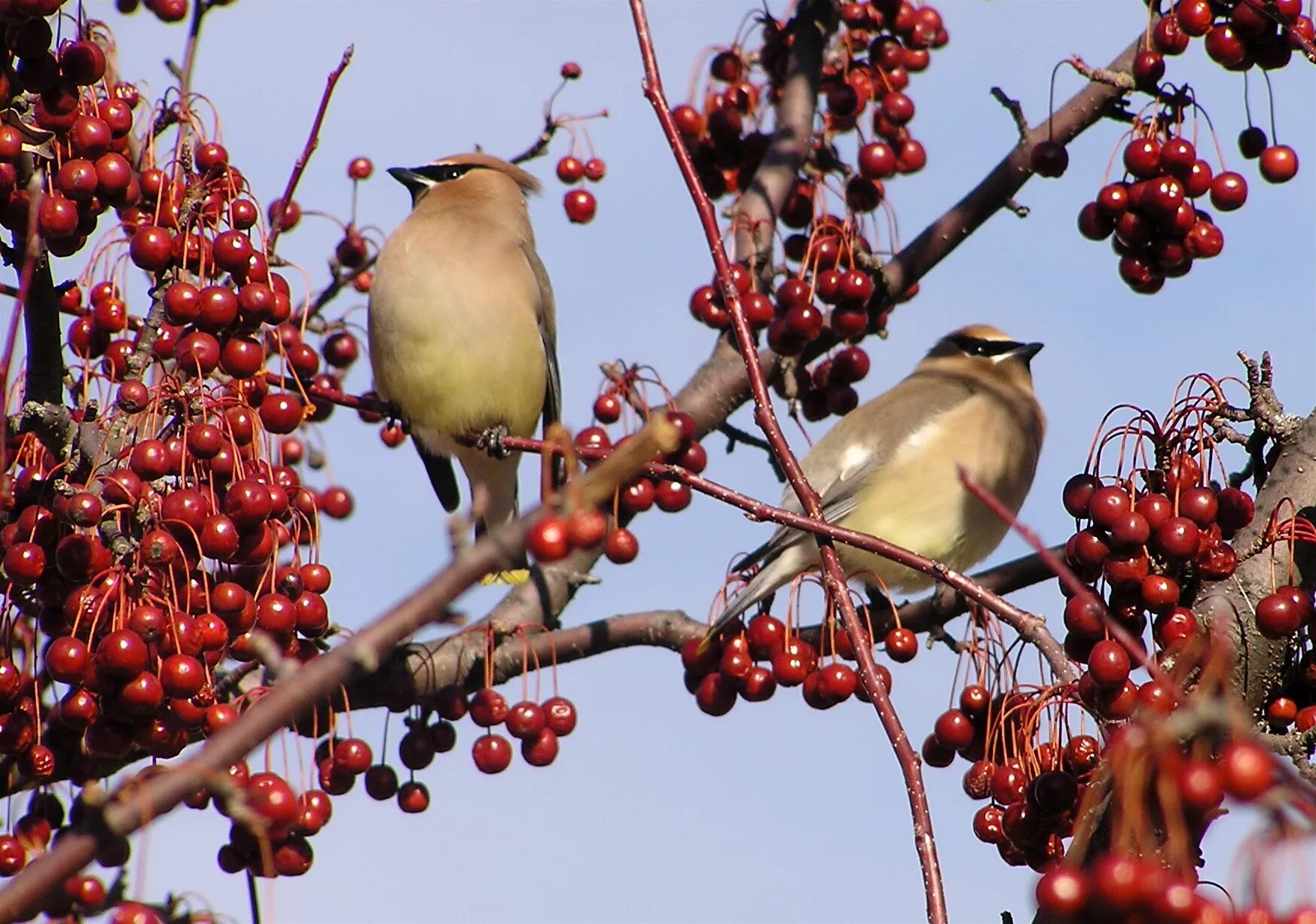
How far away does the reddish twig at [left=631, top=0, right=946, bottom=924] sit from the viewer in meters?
2.17

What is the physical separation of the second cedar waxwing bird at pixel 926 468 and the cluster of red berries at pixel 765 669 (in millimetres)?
1005

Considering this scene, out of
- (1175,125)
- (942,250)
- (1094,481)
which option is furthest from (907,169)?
(1094,481)

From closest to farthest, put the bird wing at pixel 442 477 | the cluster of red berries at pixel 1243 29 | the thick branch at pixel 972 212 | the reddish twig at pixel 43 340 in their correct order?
the reddish twig at pixel 43 340 → the cluster of red berries at pixel 1243 29 → the thick branch at pixel 972 212 → the bird wing at pixel 442 477

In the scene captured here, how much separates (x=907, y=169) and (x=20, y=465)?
3030mm

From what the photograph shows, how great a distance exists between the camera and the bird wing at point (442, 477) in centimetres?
572

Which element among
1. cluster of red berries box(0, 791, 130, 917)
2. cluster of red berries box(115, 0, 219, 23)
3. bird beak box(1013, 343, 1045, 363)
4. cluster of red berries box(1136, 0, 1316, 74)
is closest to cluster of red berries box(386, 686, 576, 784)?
cluster of red berries box(0, 791, 130, 917)

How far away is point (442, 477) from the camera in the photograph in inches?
227

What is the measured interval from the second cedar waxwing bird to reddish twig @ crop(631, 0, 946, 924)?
8.39 ft

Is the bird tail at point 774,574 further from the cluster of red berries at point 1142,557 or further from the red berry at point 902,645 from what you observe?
the cluster of red berries at point 1142,557

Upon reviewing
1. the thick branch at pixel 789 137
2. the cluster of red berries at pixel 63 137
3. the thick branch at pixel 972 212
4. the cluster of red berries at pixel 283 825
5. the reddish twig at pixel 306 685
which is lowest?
the reddish twig at pixel 306 685

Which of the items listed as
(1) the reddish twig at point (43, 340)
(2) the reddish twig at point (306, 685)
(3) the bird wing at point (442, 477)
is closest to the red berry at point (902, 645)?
(3) the bird wing at point (442, 477)

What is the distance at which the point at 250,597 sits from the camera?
2.88 metres

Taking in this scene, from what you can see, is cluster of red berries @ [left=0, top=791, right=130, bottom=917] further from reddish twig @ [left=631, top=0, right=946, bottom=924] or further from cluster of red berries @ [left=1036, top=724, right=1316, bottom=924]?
cluster of red berries @ [left=1036, top=724, right=1316, bottom=924]

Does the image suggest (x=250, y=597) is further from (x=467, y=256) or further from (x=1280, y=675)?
(x=467, y=256)
